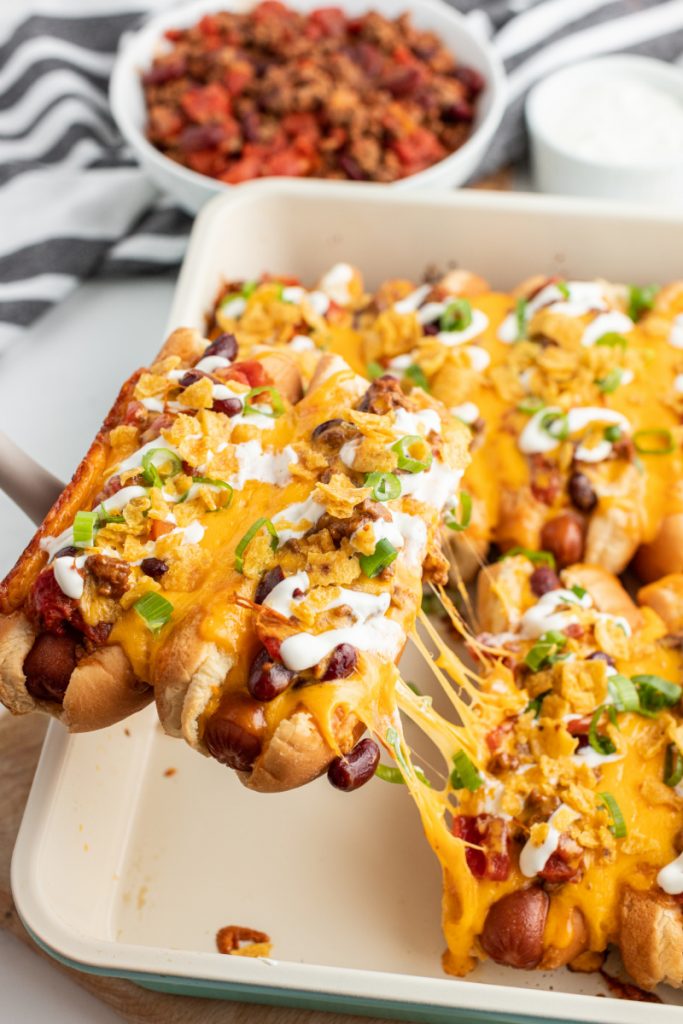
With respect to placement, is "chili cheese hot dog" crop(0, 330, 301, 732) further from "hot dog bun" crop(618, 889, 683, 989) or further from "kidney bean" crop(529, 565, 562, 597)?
"hot dog bun" crop(618, 889, 683, 989)

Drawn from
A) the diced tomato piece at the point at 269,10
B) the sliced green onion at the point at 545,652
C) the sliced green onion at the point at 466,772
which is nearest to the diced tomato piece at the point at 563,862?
the sliced green onion at the point at 466,772

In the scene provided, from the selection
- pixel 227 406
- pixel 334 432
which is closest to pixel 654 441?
pixel 334 432

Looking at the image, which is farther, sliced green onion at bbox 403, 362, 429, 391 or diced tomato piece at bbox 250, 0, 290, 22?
diced tomato piece at bbox 250, 0, 290, 22

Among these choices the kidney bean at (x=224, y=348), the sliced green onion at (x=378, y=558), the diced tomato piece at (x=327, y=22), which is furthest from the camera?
the diced tomato piece at (x=327, y=22)

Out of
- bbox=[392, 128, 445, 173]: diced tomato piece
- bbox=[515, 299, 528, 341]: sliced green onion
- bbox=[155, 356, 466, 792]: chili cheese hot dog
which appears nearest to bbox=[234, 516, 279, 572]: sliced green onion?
bbox=[155, 356, 466, 792]: chili cheese hot dog

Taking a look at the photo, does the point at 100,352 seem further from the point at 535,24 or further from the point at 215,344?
the point at 535,24

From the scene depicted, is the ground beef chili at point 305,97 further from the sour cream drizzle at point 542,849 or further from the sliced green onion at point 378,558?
the sour cream drizzle at point 542,849

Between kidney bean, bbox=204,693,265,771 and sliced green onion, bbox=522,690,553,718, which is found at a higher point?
kidney bean, bbox=204,693,265,771
